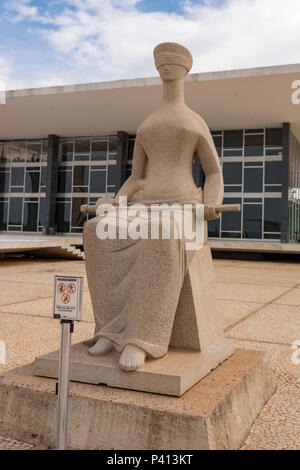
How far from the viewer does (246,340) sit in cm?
466

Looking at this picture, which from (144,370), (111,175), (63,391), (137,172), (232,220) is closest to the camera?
(63,391)

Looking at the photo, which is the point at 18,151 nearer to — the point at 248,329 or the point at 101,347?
the point at 248,329

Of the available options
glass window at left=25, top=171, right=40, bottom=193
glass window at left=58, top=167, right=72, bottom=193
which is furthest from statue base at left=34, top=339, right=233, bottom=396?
glass window at left=25, top=171, right=40, bottom=193

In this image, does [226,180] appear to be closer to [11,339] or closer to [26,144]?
[26,144]

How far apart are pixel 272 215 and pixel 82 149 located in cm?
1158

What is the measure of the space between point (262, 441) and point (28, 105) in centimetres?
2079

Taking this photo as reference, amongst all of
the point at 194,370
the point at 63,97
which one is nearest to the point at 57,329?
the point at 194,370

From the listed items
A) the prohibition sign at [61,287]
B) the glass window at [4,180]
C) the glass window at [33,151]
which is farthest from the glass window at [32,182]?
the prohibition sign at [61,287]

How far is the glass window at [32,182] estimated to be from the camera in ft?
89.3

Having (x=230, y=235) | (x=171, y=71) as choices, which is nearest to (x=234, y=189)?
(x=230, y=235)

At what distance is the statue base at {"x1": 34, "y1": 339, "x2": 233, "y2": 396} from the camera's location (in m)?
2.34

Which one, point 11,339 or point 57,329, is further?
point 57,329

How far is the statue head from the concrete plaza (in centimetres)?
246

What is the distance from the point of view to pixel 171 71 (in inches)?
133
